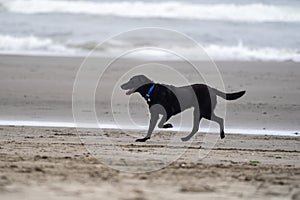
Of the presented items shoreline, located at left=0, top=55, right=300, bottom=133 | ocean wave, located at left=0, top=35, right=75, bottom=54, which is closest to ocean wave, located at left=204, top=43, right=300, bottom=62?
shoreline, located at left=0, top=55, right=300, bottom=133

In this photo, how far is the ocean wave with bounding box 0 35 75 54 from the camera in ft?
67.4

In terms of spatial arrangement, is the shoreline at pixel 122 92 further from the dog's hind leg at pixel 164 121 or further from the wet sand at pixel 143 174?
the wet sand at pixel 143 174

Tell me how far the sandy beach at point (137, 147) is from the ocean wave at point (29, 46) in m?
1.88

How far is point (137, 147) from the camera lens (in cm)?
943

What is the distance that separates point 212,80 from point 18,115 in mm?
4886

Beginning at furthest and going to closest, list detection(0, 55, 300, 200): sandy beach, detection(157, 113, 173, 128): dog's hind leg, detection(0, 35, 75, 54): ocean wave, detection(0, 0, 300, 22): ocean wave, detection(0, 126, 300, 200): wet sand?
detection(0, 0, 300, 22): ocean wave < detection(0, 35, 75, 54): ocean wave < detection(157, 113, 173, 128): dog's hind leg < detection(0, 55, 300, 200): sandy beach < detection(0, 126, 300, 200): wet sand

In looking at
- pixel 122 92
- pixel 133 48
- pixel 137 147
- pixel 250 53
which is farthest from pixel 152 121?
pixel 250 53

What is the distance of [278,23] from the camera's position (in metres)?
25.9

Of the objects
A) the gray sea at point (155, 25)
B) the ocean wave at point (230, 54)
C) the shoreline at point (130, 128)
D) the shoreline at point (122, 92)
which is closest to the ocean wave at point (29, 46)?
the gray sea at point (155, 25)

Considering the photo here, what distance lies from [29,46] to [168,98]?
11913 millimetres

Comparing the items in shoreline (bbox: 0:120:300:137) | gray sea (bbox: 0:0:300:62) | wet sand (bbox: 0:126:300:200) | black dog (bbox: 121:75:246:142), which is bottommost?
wet sand (bbox: 0:126:300:200)

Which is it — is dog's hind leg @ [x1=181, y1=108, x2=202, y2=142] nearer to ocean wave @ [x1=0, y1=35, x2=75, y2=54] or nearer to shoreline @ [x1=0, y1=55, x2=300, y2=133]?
shoreline @ [x1=0, y1=55, x2=300, y2=133]

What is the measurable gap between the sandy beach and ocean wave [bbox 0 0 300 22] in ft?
28.6

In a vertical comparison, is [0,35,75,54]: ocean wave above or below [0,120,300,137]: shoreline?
above
